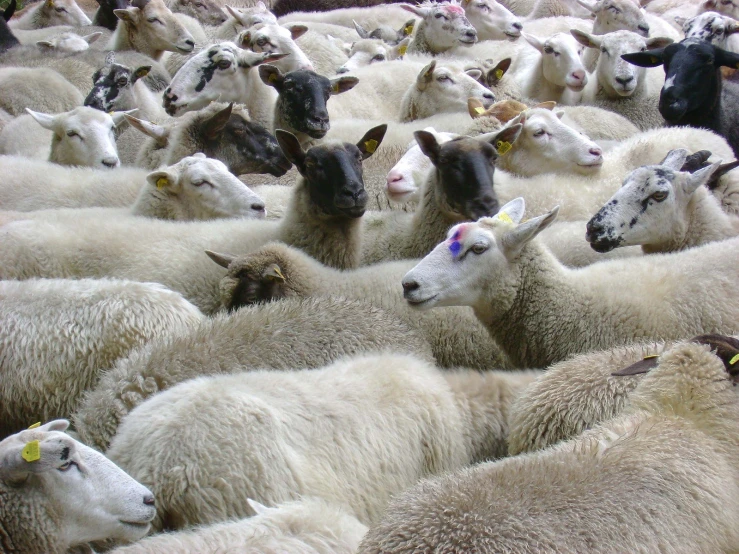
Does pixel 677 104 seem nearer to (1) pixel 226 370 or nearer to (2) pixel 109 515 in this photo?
(1) pixel 226 370

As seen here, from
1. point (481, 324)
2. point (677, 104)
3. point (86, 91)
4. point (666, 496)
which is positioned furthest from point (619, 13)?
point (666, 496)

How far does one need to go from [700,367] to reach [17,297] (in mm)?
2514

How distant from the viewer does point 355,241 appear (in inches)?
187

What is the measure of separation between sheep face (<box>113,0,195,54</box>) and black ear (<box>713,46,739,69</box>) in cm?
439

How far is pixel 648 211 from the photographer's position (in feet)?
14.1

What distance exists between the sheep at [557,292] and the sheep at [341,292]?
0.52ft

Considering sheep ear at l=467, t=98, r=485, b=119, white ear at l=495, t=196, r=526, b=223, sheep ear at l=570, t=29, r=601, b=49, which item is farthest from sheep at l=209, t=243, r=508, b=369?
sheep ear at l=570, t=29, r=601, b=49

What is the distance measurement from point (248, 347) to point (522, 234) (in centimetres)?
117

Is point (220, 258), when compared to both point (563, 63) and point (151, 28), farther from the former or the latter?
point (151, 28)

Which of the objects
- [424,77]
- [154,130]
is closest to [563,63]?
[424,77]

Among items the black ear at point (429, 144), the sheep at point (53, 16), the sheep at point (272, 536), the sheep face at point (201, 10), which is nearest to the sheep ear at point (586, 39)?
the black ear at point (429, 144)

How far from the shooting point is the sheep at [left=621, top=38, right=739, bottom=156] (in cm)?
603

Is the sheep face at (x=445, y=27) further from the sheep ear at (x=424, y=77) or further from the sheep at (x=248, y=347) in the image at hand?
the sheep at (x=248, y=347)

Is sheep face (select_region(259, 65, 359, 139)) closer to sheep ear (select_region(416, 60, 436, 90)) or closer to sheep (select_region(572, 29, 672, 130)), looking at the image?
sheep ear (select_region(416, 60, 436, 90))
